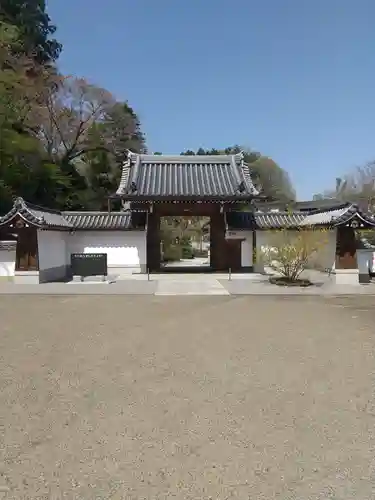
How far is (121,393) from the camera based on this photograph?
5074 mm

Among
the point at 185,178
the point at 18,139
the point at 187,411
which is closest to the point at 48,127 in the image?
the point at 18,139

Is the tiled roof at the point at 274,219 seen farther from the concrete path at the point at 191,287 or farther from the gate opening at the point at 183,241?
the gate opening at the point at 183,241

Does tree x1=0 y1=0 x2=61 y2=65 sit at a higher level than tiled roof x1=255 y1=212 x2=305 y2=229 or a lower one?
higher

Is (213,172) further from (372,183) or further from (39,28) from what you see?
(372,183)

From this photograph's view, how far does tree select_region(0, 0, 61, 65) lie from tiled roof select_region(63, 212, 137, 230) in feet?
46.0

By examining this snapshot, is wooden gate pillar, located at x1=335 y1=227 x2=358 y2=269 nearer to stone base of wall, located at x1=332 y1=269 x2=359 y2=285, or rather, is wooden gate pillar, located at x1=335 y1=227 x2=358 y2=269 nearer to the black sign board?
stone base of wall, located at x1=332 y1=269 x2=359 y2=285

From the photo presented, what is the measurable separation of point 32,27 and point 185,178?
1909 cm

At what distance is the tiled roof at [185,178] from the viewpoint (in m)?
21.8

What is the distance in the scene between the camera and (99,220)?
2342 cm

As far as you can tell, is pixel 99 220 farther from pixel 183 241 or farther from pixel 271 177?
pixel 271 177

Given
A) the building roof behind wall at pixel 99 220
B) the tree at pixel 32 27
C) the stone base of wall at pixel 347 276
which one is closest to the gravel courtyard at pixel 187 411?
the stone base of wall at pixel 347 276

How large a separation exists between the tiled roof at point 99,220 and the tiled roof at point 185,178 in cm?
174

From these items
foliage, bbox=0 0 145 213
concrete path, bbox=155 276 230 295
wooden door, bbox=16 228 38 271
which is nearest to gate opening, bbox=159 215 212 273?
foliage, bbox=0 0 145 213

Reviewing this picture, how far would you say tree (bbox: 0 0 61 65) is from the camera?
31.4 m
